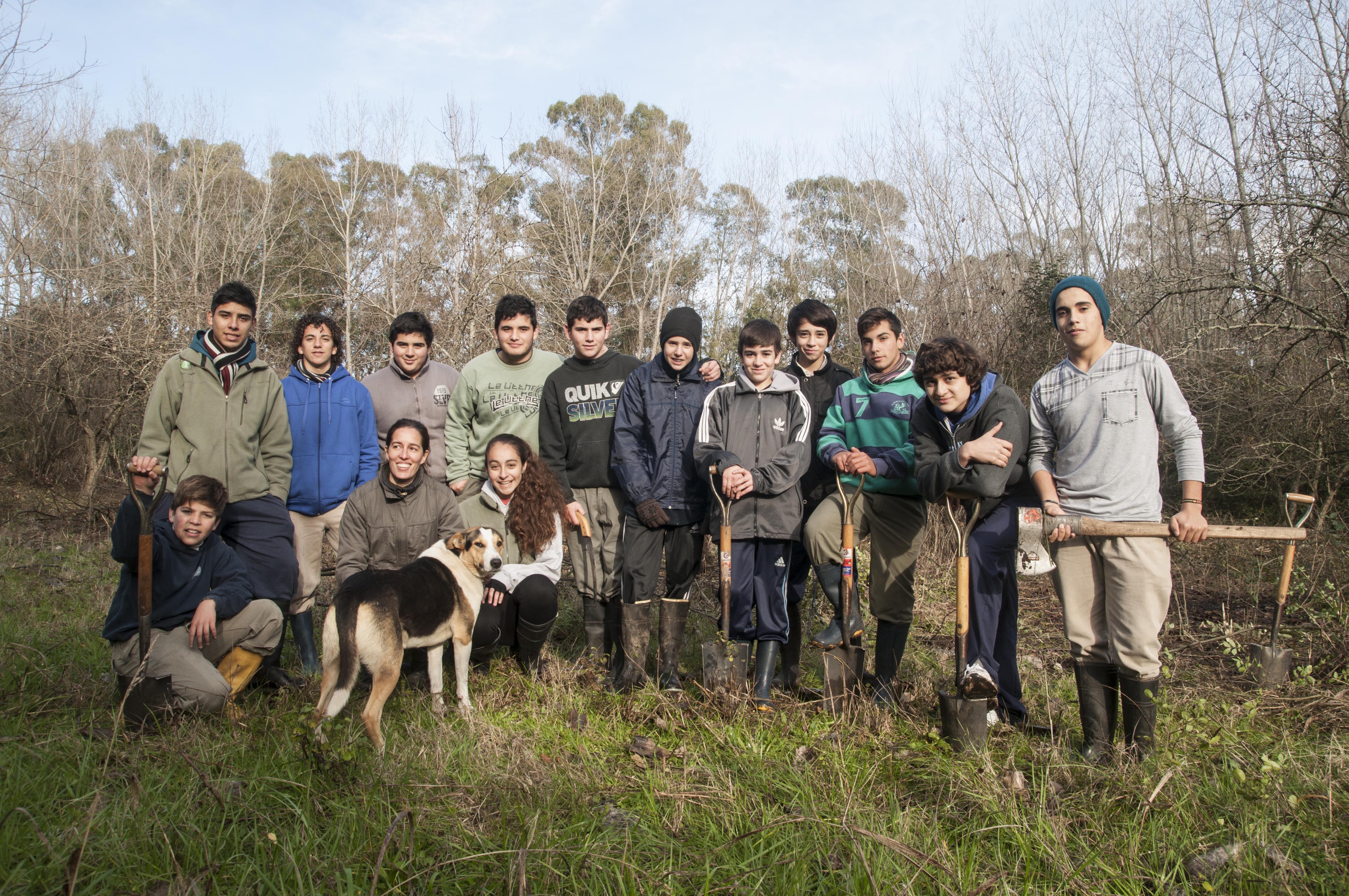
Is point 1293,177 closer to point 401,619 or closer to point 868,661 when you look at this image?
point 868,661

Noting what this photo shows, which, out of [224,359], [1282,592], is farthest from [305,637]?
[1282,592]

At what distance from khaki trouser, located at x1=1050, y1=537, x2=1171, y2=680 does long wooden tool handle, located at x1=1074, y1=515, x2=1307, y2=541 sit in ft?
0.30

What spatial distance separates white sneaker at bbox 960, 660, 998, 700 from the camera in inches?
129

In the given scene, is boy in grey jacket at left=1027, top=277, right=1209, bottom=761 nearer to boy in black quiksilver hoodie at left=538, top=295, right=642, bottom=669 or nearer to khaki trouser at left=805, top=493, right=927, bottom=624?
khaki trouser at left=805, top=493, right=927, bottom=624

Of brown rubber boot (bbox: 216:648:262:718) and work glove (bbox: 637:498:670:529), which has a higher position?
work glove (bbox: 637:498:670:529)

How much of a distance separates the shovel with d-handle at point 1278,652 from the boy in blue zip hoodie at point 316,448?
5498mm

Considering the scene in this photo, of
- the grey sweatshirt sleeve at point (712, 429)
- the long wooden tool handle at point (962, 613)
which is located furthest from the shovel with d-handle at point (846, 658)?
the grey sweatshirt sleeve at point (712, 429)

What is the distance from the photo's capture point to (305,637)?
15.8 ft

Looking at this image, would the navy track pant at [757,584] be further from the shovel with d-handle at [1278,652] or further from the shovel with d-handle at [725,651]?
the shovel with d-handle at [1278,652]

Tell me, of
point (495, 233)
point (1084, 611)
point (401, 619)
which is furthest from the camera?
point (495, 233)

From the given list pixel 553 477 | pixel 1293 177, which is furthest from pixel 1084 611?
pixel 1293 177

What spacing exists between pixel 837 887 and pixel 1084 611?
1873mm

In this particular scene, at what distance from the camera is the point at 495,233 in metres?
11.5

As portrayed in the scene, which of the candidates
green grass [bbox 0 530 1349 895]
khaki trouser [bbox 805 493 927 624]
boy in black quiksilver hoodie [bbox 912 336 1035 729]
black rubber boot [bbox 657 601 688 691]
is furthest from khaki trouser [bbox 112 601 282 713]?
boy in black quiksilver hoodie [bbox 912 336 1035 729]
